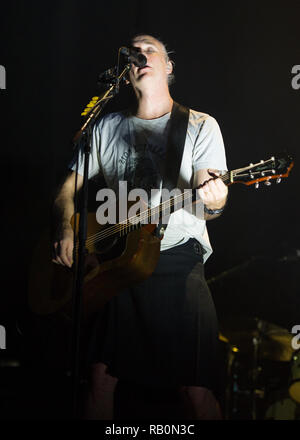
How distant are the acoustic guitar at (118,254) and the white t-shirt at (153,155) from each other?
0.15m

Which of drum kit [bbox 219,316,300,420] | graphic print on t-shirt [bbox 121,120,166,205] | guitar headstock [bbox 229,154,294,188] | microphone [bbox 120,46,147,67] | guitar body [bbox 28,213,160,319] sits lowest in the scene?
drum kit [bbox 219,316,300,420]

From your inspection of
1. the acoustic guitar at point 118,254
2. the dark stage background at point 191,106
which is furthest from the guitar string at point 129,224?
the dark stage background at point 191,106

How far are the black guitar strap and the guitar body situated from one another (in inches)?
12.2

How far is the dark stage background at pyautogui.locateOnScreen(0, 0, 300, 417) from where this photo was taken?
266 cm

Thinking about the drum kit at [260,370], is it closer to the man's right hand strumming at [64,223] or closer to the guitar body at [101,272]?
the guitar body at [101,272]

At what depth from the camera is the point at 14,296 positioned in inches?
121

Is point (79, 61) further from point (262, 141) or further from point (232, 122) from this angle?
point (262, 141)

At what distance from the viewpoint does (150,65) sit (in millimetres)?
2600

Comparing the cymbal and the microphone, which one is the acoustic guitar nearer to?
the microphone

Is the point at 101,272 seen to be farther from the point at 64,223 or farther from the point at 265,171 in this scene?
the point at 265,171

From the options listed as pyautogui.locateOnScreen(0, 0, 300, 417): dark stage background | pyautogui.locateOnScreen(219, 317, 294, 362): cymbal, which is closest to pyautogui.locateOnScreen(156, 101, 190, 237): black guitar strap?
pyautogui.locateOnScreen(0, 0, 300, 417): dark stage background

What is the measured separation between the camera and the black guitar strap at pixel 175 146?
7.81 feet
